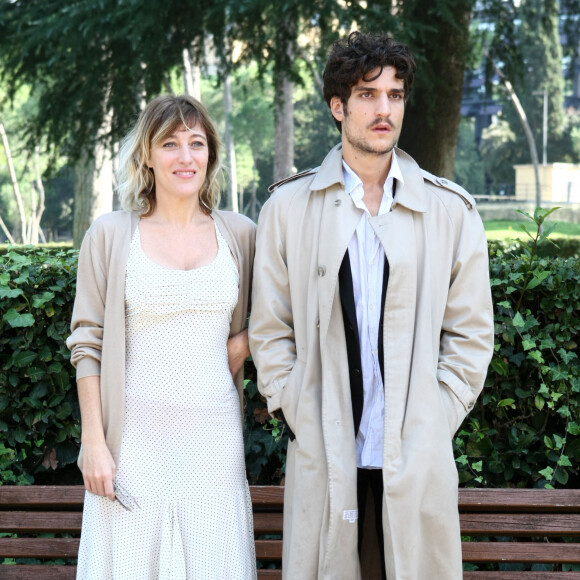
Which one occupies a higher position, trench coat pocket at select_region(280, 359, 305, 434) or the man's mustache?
the man's mustache

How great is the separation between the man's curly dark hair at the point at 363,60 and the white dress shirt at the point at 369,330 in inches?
17.3

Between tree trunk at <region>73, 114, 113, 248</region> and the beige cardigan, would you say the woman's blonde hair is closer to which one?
the beige cardigan

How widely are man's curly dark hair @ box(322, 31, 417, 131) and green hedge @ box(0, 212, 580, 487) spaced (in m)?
1.25

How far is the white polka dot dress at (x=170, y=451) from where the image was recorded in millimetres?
3176

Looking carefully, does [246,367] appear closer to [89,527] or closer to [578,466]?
[89,527]

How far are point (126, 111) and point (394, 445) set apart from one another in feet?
24.2

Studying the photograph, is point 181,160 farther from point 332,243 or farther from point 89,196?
point 89,196

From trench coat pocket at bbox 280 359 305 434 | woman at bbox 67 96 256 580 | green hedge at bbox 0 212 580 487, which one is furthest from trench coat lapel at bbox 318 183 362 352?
green hedge at bbox 0 212 580 487

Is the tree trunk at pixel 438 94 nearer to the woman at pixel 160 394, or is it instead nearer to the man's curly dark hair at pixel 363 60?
the man's curly dark hair at pixel 363 60

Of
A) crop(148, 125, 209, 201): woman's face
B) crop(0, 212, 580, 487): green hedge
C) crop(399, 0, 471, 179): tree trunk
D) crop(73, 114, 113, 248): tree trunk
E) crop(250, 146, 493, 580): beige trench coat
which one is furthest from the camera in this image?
crop(73, 114, 113, 248): tree trunk

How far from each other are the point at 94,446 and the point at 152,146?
1.08 m

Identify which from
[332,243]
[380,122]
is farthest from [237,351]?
[380,122]

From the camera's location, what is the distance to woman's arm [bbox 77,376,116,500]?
3.13 metres

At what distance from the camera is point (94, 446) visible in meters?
3.16
